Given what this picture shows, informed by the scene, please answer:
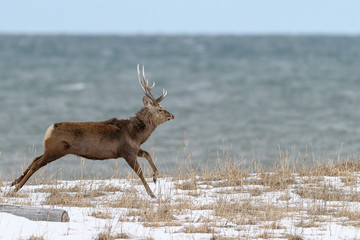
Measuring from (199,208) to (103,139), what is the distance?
1730 millimetres

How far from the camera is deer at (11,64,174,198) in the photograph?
28.8 ft

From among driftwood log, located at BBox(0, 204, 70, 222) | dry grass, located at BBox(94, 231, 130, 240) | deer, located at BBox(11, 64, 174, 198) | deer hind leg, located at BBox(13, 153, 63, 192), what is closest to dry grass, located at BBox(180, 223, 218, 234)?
dry grass, located at BBox(94, 231, 130, 240)

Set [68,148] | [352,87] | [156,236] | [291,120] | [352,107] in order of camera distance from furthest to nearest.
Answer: [352,87]
[352,107]
[291,120]
[68,148]
[156,236]

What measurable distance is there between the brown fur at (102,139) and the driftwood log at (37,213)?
5.70 ft

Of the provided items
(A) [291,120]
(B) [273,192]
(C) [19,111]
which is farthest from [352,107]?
(B) [273,192]

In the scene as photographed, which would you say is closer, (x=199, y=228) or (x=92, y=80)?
(x=199, y=228)

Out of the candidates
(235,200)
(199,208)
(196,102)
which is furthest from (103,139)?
(196,102)

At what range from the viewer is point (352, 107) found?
113 ft

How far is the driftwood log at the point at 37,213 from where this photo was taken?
7.05 metres

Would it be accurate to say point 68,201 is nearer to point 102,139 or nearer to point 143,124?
point 102,139

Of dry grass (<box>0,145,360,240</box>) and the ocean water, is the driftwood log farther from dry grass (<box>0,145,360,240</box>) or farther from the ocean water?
the ocean water

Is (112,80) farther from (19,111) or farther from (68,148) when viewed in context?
(68,148)

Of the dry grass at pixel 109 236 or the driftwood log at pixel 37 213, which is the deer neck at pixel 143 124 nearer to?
the driftwood log at pixel 37 213

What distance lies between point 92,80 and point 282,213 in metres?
44.6
